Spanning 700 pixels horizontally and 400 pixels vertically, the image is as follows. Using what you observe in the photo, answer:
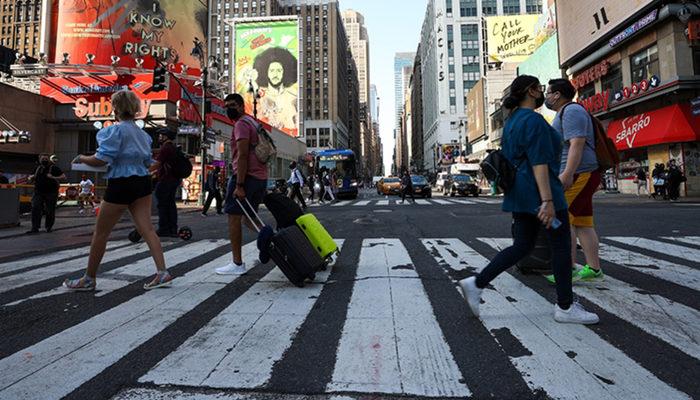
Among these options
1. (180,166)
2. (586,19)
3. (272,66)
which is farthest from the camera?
(272,66)

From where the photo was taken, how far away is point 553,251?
2.82 meters

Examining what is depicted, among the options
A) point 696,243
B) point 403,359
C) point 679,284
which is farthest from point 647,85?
point 403,359

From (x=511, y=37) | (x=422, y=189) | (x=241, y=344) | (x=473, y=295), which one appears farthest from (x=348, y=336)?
(x=511, y=37)

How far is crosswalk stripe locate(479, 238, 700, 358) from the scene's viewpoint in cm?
243

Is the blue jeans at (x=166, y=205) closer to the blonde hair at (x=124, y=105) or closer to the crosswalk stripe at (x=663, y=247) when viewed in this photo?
the blonde hair at (x=124, y=105)

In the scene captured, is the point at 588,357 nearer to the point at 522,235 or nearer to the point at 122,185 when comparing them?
the point at 522,235

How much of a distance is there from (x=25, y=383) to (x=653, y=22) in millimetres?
27502

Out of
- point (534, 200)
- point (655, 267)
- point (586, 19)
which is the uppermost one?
point (586, 19)

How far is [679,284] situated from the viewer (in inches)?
144

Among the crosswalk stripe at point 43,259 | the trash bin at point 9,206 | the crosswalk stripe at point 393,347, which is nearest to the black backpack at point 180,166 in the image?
the crosswalk stripe at point 43,259

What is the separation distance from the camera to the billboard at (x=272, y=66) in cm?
5409

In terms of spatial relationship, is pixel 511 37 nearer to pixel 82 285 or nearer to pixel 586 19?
pixel 586 19

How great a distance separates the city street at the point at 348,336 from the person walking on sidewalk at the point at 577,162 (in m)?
0.37

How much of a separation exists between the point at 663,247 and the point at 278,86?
177ft
